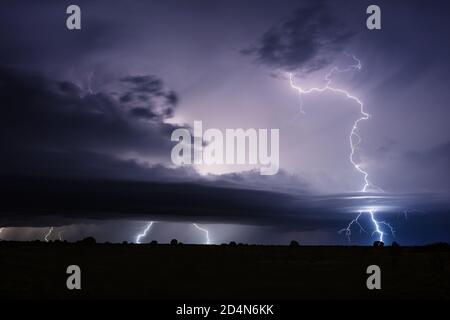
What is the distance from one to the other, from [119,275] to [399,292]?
15.9 m

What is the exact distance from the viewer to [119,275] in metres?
30.5

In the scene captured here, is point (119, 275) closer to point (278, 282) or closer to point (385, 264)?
point (278, 282)
